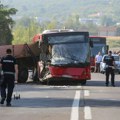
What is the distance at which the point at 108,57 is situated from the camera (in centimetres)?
3011

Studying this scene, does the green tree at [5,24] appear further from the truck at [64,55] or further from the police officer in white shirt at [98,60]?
the truck at [64,55]

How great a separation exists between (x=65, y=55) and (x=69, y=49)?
401mm

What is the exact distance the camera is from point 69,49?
31562mm

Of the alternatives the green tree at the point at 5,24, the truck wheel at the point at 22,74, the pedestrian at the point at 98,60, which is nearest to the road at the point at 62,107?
the truck wheel at the point at 22,74

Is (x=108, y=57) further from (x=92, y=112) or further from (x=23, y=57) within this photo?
(x=92, y=112)

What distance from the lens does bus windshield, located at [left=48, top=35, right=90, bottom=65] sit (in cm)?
3134

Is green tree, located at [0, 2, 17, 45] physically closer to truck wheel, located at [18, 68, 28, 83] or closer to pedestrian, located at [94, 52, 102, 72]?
pedestrian, located at [94, 52, 102, 72]

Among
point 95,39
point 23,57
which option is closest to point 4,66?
point 23,57

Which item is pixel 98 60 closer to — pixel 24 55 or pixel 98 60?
pixel 98 60

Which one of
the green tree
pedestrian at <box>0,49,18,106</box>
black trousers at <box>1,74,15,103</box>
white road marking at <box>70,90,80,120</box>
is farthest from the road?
the green tree

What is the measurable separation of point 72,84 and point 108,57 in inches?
148

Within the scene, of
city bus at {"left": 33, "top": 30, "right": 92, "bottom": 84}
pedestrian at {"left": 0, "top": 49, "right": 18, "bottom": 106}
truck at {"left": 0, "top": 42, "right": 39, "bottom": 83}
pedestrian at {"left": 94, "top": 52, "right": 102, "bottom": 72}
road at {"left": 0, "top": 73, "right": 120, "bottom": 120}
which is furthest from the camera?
pedestrian at {"left": 94, "top": 52, "right": 102, "bottom": 72}

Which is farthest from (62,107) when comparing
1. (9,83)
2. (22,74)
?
(22,74)

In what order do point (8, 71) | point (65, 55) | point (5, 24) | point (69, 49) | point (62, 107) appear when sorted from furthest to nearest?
point (5, 24) → point (69, 49) → point (65, 55) → point (8, 71) → point (62, 107)
